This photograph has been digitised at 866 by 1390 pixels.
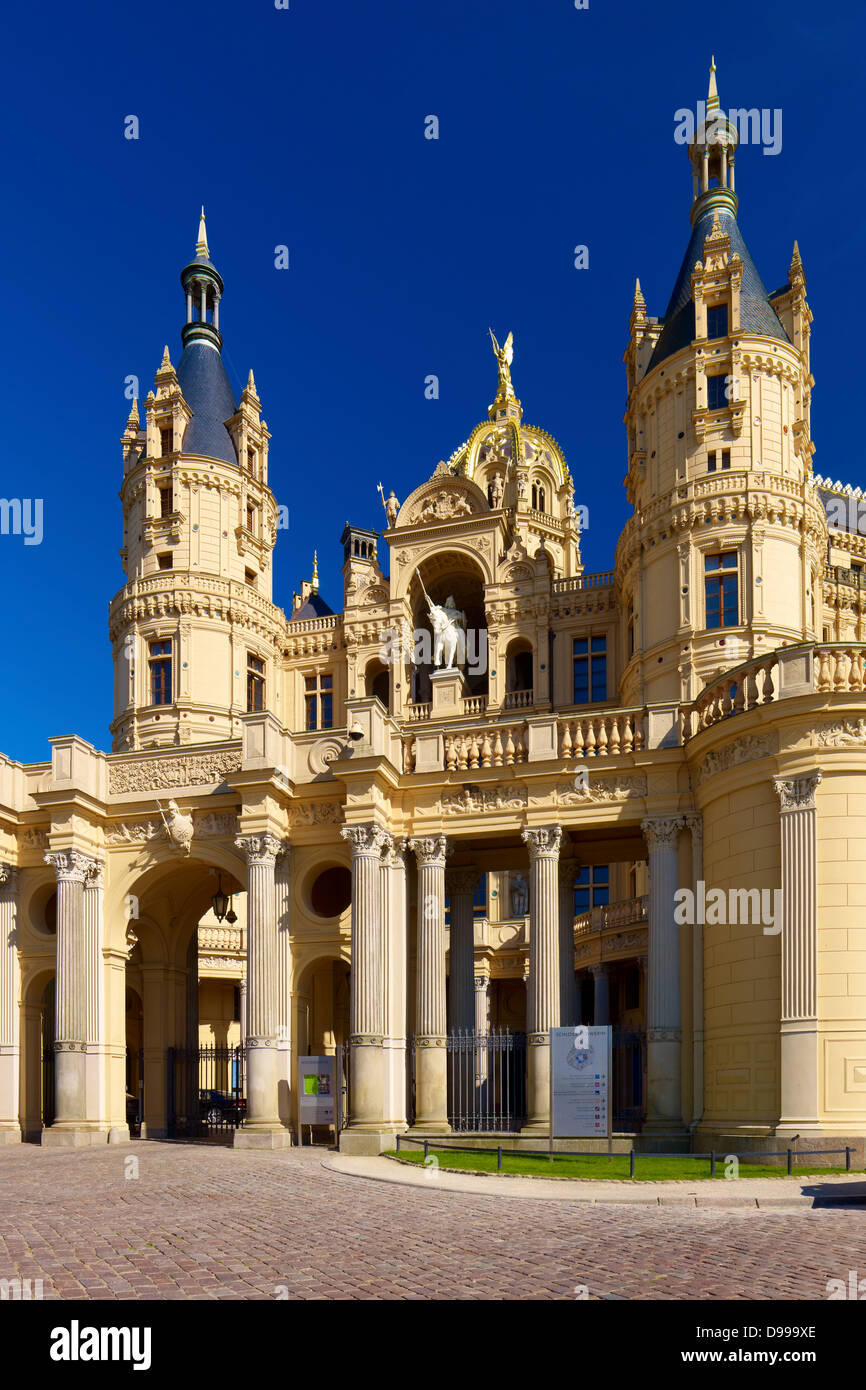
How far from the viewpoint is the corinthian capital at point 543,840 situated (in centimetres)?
3073

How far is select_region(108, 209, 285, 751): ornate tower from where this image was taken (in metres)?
51.0

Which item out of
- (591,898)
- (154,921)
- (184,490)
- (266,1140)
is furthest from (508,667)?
(266,1140)

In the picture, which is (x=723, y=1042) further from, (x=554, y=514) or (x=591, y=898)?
(x=554, y=514)

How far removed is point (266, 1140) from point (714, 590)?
22859 mm

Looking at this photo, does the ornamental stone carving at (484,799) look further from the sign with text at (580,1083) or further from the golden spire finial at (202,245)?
the golden spire finial at (202,245)

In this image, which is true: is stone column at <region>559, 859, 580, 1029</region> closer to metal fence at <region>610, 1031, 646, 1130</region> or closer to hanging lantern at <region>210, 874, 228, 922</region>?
metal fence at <region>610, 1031, 646, 1130</region>

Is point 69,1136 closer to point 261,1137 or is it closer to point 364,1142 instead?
point 261,1137

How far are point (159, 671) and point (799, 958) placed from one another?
33.7 m

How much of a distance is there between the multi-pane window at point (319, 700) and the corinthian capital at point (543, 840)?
2539 cm

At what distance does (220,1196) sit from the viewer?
19.2 meters

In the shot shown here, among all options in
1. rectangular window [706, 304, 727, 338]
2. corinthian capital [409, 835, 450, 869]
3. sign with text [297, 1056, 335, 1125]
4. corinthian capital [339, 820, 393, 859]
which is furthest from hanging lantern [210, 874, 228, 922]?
rectangular window [706, 304, 727, 338]

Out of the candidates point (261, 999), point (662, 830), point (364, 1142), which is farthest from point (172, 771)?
point (662, 830)

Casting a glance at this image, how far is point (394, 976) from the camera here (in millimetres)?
31984

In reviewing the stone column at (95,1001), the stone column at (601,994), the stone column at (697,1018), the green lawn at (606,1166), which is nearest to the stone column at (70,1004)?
the stone column at (95,1001)
